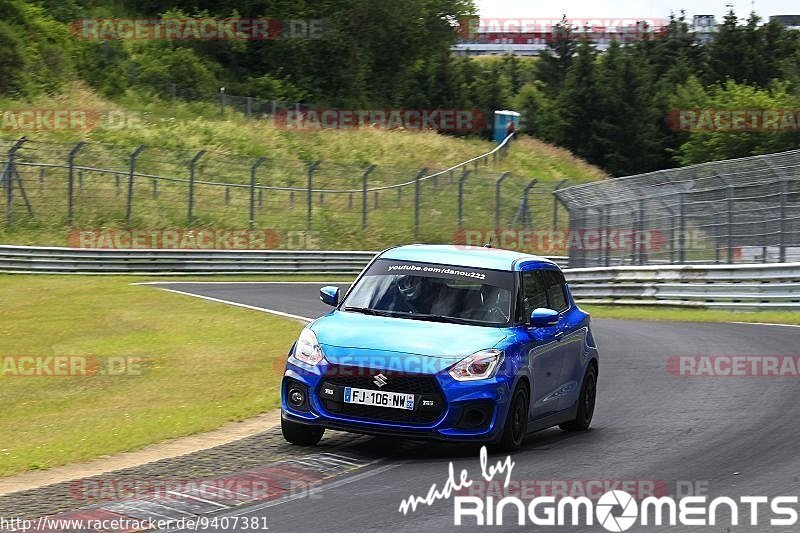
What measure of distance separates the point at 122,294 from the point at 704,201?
43.9 ft

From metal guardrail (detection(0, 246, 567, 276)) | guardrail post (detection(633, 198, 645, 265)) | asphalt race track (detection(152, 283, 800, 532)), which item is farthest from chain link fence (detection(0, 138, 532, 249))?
asphalt race track (detection(152, 283, 800, 532))

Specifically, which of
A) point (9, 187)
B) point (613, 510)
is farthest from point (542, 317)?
point (9, 187)

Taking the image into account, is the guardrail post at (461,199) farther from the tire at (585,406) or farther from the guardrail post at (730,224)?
Answer: the tire at (585,406)

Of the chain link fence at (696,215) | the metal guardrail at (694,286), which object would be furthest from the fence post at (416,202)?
the metal guardrail at (694,286)

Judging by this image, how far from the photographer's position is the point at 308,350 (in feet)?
32.8

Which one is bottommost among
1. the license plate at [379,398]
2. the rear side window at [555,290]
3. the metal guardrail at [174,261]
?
the metal guardrail at [174,261]

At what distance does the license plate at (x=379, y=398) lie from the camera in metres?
9.55

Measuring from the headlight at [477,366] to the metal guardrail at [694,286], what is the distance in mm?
18435

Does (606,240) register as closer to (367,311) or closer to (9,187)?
(9,187)

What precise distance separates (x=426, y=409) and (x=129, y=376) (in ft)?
24.6

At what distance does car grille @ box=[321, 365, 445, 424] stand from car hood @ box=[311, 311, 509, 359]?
6.8 inches

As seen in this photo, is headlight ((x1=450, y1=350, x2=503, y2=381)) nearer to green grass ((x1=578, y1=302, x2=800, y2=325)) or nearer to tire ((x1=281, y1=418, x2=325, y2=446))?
tire ((x1=281, y1=418, x2=325, y2=446))

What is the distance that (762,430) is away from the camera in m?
10.9

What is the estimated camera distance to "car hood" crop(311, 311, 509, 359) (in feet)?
31.8
